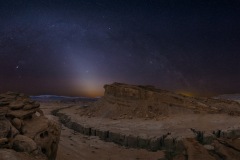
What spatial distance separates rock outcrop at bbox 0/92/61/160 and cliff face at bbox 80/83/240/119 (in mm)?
10086

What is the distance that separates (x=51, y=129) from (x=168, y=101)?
12119 millimetres

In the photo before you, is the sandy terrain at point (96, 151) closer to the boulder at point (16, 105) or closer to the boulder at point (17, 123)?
the boulder at point (16, 105)

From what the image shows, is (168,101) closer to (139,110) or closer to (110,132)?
(139,110)

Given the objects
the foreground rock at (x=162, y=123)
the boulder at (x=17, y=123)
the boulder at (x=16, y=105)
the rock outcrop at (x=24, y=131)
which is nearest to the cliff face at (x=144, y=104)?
the foreground rock at (x=162, y=123)

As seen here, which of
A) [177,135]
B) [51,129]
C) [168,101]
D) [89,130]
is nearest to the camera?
[51,129]

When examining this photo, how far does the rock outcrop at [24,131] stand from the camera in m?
4.50

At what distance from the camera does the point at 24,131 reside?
525 centimetres

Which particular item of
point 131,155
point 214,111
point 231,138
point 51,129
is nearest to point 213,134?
point 231,138

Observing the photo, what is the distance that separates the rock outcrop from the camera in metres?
4.50

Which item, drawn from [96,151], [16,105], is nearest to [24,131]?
[16,105]

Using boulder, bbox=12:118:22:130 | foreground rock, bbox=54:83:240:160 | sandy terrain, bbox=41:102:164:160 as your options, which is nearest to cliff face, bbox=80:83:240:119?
foreground rock, bbox=54:83:240:160

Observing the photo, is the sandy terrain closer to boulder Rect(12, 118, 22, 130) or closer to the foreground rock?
the foreground rock

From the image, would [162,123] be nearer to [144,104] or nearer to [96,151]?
[144,104]

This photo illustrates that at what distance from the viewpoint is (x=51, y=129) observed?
19.4 feet
